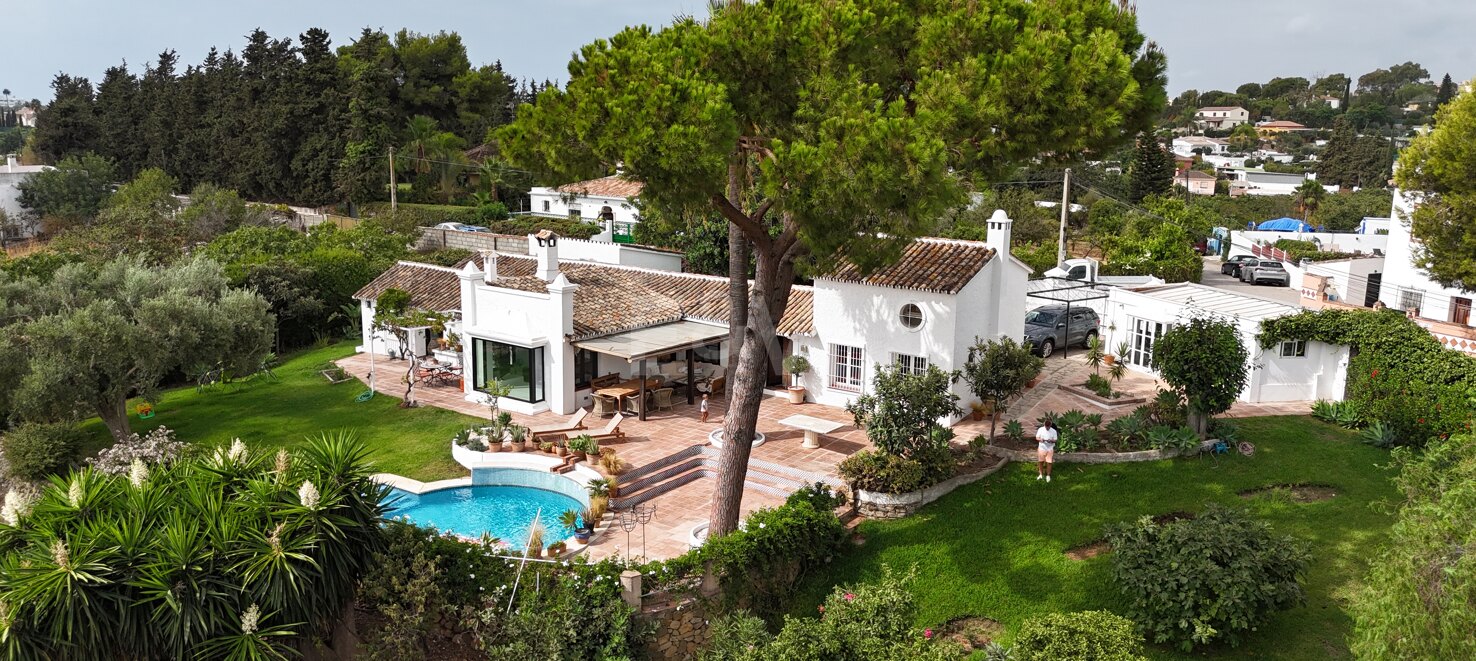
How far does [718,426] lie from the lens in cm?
2664

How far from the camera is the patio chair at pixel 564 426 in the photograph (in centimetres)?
2536

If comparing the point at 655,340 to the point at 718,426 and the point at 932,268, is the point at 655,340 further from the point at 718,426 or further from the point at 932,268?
the point at 932,268

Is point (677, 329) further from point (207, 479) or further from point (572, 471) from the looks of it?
point (207, 479)

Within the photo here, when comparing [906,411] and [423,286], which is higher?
[423,286]

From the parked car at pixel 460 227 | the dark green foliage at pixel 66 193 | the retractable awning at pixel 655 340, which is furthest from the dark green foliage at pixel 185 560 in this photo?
the dark green foliage at pixel 66 193

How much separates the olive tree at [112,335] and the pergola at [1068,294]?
962 inches

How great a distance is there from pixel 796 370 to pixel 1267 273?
118ft

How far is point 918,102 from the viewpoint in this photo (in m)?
→ 17.5

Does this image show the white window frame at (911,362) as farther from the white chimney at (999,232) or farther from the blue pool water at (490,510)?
the blue pool water at (490,510)

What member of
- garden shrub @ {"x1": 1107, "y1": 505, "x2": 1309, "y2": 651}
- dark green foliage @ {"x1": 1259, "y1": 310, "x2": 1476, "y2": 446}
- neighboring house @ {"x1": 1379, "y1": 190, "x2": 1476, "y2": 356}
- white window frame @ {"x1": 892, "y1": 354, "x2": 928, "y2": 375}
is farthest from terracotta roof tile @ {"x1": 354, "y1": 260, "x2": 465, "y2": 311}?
neighboring house @ {"x1": 1379, "y1": 190, "x2": 1476, "y2": 356}

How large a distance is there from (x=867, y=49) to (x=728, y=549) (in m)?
9.32

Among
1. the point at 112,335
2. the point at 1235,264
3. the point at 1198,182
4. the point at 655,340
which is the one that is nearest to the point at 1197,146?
the point at 1198,182

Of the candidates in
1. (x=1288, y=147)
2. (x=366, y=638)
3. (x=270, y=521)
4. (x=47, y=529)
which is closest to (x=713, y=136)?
(x=270, y=521)

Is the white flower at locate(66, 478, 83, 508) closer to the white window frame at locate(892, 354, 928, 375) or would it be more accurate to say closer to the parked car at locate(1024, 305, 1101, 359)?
the white window frame at locate(892, 354, 928, 375)
